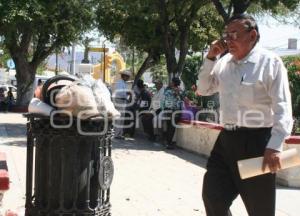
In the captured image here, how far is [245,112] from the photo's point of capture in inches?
161

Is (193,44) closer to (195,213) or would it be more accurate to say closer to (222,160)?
(195,213)

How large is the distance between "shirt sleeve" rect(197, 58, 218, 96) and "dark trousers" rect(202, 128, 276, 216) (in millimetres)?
363

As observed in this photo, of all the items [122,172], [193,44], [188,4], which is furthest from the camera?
[193,44]

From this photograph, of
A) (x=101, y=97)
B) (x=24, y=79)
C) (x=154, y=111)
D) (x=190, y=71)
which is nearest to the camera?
(x=101, y=97)

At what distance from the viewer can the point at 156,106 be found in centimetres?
1379

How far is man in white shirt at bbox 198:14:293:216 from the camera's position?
4.02m

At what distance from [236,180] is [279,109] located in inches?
24.8

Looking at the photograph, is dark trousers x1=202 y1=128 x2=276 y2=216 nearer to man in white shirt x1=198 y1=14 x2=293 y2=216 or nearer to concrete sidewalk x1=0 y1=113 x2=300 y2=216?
man in white shirt x1=198 y1=14 x2=293 y2=216

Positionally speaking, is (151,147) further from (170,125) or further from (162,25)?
(162,25)

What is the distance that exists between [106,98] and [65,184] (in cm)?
79

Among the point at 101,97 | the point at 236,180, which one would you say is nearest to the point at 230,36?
the point at 236,180

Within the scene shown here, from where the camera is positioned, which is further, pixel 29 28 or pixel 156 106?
pixel 29 28

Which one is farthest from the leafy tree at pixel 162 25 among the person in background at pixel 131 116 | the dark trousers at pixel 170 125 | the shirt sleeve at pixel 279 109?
the shirt sleeve at pixel 279 109

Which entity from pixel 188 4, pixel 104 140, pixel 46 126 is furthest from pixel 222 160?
pixel 188 4
